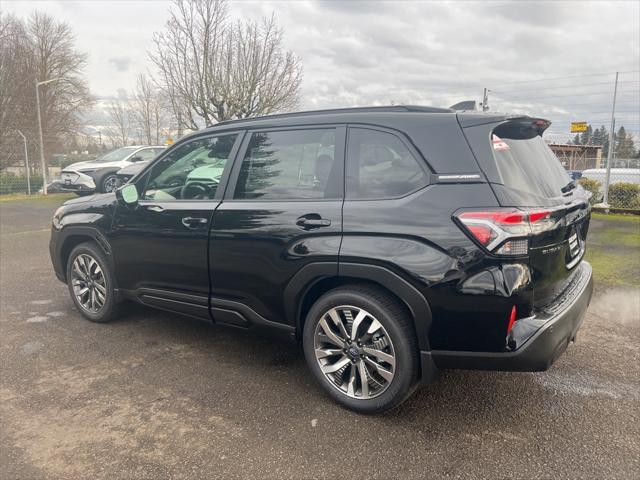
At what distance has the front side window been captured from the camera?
11.9ft

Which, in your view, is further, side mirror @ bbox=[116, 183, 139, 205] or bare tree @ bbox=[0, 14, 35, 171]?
bare tree @ bbox=[0, 14, 35, 171]

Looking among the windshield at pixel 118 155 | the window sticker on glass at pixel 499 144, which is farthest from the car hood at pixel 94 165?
the window sticker on glass at pixel 499 144

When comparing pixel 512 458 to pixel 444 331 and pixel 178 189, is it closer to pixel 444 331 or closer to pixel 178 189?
pixel 444 331

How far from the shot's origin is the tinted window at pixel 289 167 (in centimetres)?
308

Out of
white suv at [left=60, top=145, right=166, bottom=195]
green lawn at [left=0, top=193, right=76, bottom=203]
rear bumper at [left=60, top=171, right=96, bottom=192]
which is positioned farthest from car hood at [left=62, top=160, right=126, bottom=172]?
green lawn at [left=0, top=193, right=76, bottom=203]

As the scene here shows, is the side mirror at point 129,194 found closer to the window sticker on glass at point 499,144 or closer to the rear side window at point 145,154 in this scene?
the window sticker on glass at point 499,144

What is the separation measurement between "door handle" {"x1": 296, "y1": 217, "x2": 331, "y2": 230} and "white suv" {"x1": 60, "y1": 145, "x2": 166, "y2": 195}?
37.8 feet

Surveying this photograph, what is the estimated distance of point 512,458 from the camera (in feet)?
8.23

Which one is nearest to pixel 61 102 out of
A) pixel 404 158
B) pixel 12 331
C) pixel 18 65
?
pixel 18 65

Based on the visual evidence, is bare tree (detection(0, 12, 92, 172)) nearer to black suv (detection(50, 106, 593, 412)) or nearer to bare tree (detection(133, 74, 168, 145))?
bare tree (detection(133, 74, 168, 145))

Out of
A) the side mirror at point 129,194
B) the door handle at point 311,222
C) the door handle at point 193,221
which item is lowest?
the door handle at point 193,221

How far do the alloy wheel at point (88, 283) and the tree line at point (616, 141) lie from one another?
483 inches

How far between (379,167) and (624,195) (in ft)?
38.5

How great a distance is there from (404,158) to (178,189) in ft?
6.35
